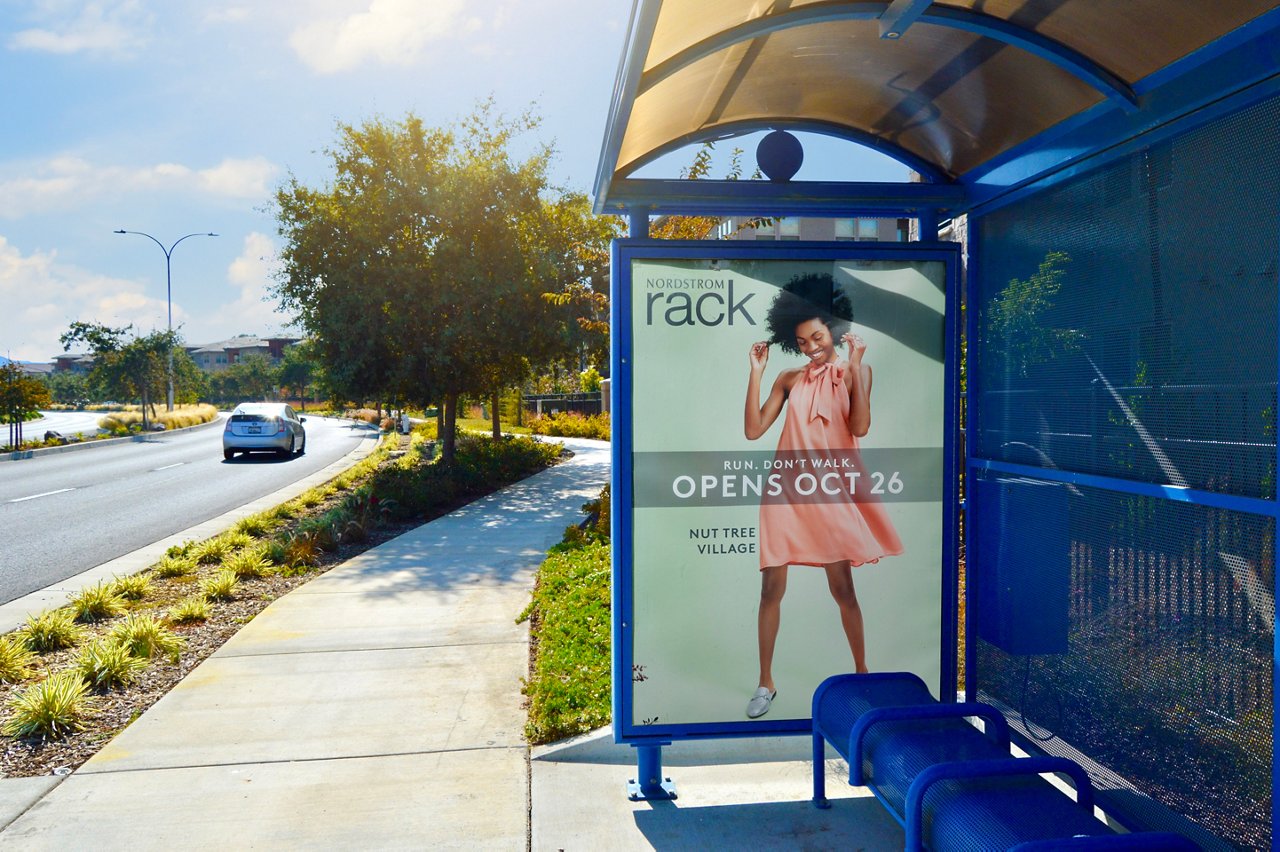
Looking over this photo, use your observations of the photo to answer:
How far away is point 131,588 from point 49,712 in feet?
11.7

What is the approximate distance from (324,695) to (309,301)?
10980mm

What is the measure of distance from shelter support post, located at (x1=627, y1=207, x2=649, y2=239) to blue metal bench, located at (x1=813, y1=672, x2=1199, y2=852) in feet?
6.78

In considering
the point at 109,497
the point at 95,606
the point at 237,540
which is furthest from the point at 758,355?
the point at 109,497

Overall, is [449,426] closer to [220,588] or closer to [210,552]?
[210,552]

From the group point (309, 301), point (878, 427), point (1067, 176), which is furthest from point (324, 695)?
point (309, 301)

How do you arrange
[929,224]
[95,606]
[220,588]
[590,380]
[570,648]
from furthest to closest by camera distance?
[590,380] < [220,588] < [95,606] < [570,648] < [929,224]

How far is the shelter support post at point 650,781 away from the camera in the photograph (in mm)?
3963

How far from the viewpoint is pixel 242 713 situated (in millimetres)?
5066

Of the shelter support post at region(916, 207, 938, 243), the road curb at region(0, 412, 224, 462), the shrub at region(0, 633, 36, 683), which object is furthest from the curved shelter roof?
the road curb at region(0, 412, 224, 462)

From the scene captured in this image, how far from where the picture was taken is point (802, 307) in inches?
153

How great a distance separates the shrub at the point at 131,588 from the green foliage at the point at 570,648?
3.52m

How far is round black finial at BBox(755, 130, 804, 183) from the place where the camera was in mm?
4086

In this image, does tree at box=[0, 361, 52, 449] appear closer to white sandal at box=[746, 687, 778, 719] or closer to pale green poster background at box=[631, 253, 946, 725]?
pale green poster background at box=[631, 253, 946, 725]

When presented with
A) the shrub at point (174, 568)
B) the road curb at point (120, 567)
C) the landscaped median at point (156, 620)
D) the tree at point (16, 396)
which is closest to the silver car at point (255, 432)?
the tree at point (16, 396)
